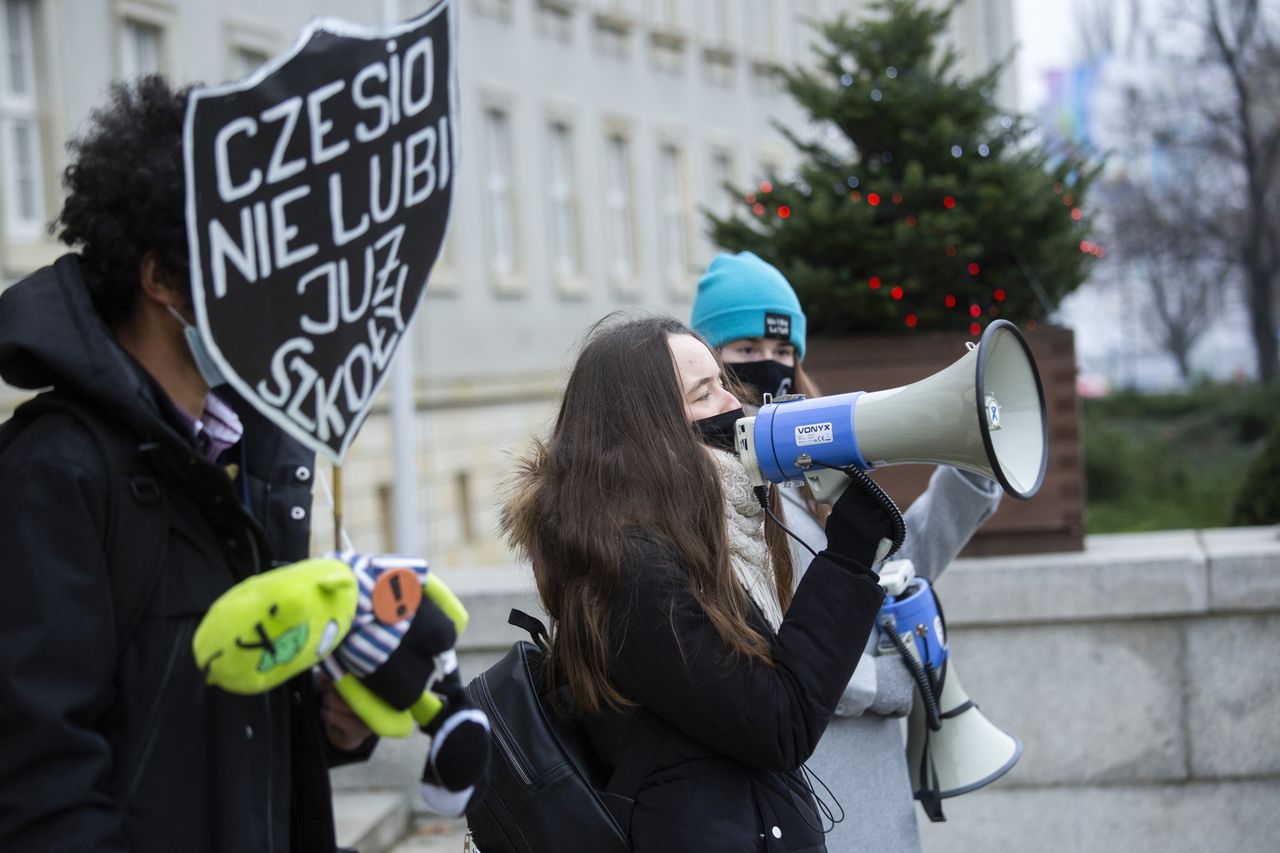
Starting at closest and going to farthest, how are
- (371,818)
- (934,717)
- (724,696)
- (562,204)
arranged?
(724,696) → (934,717) → (371,818) → (562,204)

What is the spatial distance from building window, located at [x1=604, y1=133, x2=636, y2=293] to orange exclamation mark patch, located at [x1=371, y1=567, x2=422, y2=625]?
2325cm

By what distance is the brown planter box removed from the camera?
222 inches

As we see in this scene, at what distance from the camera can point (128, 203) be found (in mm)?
2039

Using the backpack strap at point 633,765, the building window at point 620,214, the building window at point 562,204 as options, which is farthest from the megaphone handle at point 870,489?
the building window at point 620,214

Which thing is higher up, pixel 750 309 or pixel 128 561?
pixel 750 309

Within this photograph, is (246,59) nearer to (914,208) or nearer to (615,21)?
(615,21)

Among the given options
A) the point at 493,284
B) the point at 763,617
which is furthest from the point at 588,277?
the point at 763,617

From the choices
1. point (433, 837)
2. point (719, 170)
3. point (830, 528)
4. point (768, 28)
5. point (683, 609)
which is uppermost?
point (768, 28)

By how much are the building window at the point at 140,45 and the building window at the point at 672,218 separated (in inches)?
472

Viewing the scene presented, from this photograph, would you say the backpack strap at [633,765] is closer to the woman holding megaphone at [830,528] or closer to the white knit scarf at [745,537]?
the white knit scarf at [745,537]

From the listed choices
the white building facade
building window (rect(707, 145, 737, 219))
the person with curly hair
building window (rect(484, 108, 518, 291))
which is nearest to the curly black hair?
the person with curly hair

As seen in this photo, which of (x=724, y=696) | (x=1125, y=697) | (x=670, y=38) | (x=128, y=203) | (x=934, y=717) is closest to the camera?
(x=128, y=203)

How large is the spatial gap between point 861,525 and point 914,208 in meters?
3.79


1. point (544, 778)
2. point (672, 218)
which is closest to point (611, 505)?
point (544, 778)
